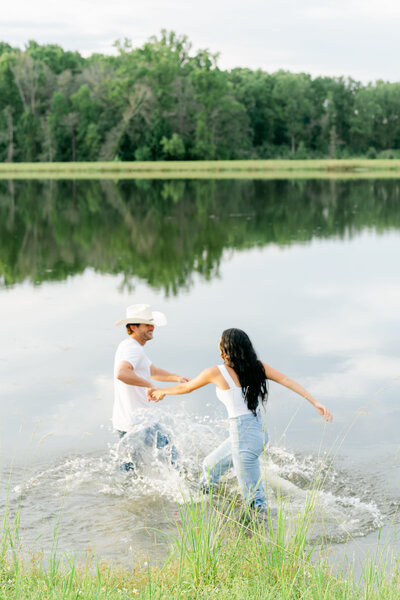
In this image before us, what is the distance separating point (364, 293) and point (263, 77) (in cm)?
11587

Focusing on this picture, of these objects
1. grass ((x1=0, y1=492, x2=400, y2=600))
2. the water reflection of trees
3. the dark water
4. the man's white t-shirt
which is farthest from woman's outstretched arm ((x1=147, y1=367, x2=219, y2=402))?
the water reflection of trees

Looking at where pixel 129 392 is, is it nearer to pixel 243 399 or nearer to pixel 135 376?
pixel 135 376

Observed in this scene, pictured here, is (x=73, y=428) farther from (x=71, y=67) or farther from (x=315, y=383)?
(x=71, y=67)

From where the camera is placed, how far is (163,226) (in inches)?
1142

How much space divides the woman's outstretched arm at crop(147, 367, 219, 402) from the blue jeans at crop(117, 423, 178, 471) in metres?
0.30

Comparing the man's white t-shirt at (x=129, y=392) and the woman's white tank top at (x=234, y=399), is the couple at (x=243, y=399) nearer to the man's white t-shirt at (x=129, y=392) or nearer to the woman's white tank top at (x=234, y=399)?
the woman's white tank top at (x=234, y=399)

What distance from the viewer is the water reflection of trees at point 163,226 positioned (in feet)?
66.6

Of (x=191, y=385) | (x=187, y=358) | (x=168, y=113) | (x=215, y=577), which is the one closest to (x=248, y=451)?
(x=191, y=385)

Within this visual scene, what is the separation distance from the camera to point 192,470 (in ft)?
24.6

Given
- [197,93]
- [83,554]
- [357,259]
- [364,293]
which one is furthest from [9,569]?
[197,93]

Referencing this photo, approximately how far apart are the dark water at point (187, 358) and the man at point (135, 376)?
23 centimetres

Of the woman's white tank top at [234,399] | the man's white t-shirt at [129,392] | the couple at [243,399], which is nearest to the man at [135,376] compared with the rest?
the man's white t-shirt at [129,392]

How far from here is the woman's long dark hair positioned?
6.24 metres

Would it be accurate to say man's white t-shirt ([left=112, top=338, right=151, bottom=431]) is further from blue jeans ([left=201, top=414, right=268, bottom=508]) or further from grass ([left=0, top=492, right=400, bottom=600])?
grass ([left=0, top=492, right=400, bottom=600])
